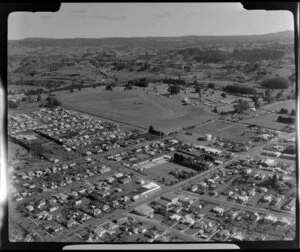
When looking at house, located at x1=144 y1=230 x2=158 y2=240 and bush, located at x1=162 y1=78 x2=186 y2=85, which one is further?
bush, located at x1=162 y1=78 x2=186 y2=85

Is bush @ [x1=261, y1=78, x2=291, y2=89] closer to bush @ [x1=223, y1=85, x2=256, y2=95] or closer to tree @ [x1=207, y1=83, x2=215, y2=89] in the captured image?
bush @ [x1=223, y1=85, x2=256, y2=95]

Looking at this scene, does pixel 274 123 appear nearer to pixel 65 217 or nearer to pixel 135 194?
pixel 135 194

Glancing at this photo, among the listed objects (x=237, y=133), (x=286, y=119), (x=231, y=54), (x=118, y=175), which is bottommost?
(x=118, y=175)

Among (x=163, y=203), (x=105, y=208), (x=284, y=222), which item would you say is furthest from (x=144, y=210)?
(x=284, y=222)

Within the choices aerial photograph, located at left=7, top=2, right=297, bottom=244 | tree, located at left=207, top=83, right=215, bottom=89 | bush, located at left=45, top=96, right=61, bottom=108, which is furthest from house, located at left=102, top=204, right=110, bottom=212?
tree, located at left=207, top=83, right=215, bottom=89

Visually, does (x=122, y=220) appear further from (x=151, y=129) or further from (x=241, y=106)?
(x=241, y=106)
